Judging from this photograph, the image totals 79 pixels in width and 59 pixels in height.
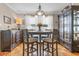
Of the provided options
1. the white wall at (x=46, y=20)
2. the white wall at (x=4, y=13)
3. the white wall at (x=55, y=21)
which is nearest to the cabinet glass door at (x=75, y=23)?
the white wall at (x=46, y=20)

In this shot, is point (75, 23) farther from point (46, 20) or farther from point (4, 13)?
point (4, 13)

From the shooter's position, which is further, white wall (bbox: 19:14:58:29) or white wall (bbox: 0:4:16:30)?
white wall (bbox: 19:14:58:29)

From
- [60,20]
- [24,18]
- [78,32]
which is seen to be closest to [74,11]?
[78,32]

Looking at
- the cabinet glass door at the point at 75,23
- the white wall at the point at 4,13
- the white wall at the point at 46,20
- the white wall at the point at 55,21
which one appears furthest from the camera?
the white wall at the point at 55,21

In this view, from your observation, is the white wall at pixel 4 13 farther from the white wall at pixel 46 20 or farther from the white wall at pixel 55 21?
the white wall at pixel 55 21

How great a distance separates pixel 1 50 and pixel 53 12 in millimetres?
2862

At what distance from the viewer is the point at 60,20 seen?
553 cm

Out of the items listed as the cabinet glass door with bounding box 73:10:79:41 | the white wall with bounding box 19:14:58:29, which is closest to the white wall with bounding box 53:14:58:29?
the white wall with bounding box 19:14:58:29

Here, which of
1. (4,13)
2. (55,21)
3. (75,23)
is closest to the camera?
(75,23)

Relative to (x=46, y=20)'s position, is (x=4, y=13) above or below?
above

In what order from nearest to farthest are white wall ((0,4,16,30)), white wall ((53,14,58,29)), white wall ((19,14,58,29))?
1. white wall ((0,4,16,30))
2. white wall ((19,14,58,29))
3. white wall ((53,14,58,29))

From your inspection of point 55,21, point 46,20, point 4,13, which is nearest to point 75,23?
point 55,21

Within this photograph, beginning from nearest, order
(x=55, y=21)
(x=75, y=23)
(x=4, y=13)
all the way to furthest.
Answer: (x=75, y=23)
(x=4, y=13)
(x=55, y=21)

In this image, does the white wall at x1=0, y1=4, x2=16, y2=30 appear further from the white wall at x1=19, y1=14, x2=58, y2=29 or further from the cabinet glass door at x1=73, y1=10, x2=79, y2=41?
the cabinet glass door at x1=73, y1=10, x2=79, y2=41
